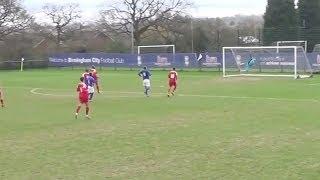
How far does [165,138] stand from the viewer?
647 inches

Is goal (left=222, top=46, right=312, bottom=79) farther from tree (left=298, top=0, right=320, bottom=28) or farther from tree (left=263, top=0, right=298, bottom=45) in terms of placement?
tree (left=298, top=0, right=320, bottom=28)

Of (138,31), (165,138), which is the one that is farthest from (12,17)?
(165,138)

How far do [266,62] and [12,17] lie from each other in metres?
39.3

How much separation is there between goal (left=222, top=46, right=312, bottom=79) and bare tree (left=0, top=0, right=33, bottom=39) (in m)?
35.6

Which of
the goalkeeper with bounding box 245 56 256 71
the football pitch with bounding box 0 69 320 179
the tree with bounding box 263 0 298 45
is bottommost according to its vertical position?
the football pitch with bounding box 0 69 320 179

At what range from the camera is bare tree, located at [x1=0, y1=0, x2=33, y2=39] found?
75188 millimetres

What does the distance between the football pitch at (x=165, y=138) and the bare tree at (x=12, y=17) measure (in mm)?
48312

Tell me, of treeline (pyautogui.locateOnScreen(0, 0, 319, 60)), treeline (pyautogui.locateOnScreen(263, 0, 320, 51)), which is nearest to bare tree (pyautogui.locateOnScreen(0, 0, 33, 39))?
treeline (pyautogui.locateOnScreen(0, 0, 319, 60))

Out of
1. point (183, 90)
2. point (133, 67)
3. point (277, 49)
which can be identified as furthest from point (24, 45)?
point (183, 90)

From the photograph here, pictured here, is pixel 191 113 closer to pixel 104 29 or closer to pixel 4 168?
pixel 4 168

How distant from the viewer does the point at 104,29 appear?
92688mm

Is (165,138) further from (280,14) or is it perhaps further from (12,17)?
(12,17)

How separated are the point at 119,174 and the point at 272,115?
10.6m

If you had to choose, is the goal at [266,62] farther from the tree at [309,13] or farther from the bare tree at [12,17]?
the bare tree at [12,17]
